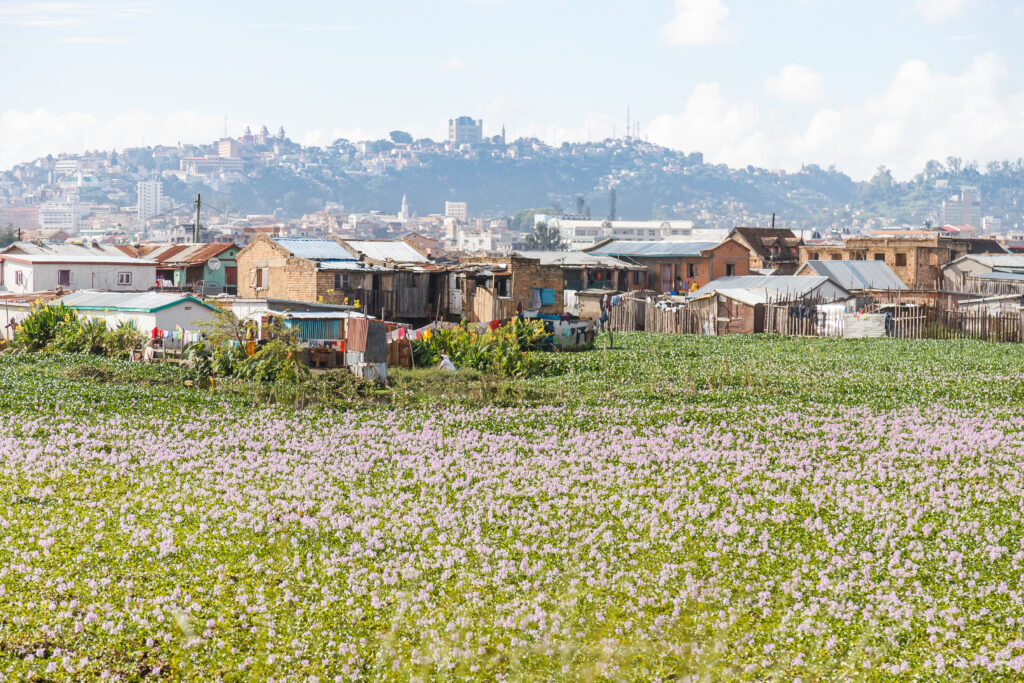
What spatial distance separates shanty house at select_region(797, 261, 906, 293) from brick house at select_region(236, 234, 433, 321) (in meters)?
31.8

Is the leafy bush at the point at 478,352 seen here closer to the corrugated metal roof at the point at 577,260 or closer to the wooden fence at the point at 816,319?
the wooden fence at the point at 816,319

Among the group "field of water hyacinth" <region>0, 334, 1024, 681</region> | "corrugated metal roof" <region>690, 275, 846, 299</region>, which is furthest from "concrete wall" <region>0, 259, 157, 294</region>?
"field of water hyacinth" <region>0, 334, 1024, 681</region>

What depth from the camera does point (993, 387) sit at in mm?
31859

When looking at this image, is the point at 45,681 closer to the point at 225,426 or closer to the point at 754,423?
the point at 225,426

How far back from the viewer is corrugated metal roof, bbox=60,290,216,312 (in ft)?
133

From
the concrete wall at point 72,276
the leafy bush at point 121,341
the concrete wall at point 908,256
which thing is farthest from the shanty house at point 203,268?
the concrete wall at point 908,256

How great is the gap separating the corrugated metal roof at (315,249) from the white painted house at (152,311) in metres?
16.5

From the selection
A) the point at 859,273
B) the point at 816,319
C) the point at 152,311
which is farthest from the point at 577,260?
the point at 152,311

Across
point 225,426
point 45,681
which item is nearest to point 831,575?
point 45,681

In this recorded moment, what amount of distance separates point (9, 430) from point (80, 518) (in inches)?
291

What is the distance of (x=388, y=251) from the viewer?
63.6m

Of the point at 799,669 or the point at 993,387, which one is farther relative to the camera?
the point at 993,387

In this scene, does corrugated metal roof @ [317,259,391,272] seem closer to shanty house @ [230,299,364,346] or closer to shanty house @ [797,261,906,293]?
shanty house @ [230,299,364,346]

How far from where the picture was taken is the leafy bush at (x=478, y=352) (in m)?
36.1
